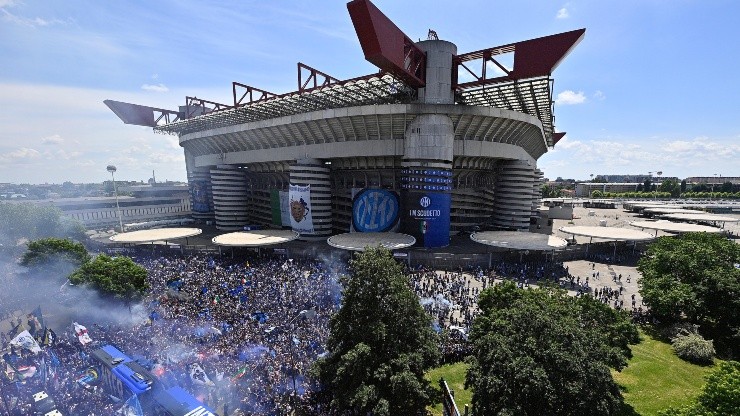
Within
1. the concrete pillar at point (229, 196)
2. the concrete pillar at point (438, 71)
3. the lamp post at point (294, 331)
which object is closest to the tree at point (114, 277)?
the lamp post at point (294, 331)

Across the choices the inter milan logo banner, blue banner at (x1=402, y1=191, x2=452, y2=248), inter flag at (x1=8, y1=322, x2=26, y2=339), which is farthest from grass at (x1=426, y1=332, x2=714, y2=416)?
the inter milan logo banner

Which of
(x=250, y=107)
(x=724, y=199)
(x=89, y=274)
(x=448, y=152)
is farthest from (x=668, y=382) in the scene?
(x=724, y=199)

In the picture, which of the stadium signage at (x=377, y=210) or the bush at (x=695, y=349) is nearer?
the bush at (x=695, y=349)

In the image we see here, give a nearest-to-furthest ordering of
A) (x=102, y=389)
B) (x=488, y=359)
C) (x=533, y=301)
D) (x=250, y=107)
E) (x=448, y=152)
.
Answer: (x=488, y=359), (x=533, y=301), (x=102, y=389), (x=448, y=152), (x=250, y=107)

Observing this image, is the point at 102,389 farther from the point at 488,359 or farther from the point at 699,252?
the point at 699,252

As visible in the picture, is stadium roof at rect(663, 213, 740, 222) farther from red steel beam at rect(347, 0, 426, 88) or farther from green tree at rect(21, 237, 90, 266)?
green tree at rect(21, 237, 90, 266)

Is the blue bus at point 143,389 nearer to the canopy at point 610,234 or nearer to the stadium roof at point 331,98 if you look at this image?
the stadium roof at point 331,98
